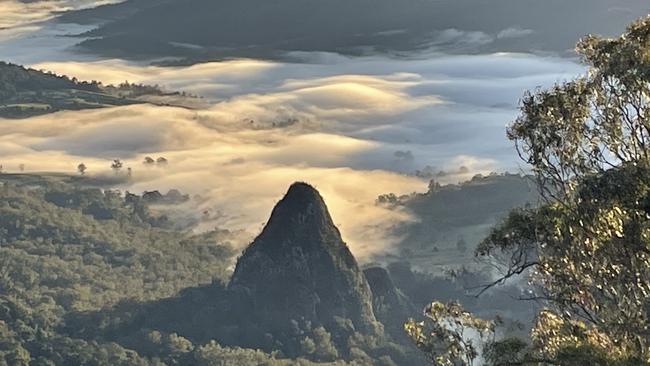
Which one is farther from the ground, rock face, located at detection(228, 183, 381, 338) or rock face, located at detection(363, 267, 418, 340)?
rock face, located at detection(228, 183, 381, 338)

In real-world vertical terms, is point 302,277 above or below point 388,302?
above

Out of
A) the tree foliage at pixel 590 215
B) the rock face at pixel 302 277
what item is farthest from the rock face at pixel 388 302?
the tree foliage at pixel 590 215

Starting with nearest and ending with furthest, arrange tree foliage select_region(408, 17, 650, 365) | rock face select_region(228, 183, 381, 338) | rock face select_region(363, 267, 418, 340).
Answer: tree foliage select_region(408, 17, 650, 365) → rock face select_region(228, 183, 381, 338) → rock face select_region(363, 267, 418, 340)

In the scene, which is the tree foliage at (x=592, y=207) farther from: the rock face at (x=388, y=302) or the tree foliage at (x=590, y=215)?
the rock face at (x=388, y=302)

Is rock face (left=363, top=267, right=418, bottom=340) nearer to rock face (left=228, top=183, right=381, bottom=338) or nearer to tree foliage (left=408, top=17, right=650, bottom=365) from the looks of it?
rock face (left=228, top=183, right=381, bottom=338)

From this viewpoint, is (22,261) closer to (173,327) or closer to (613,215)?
(173,327)

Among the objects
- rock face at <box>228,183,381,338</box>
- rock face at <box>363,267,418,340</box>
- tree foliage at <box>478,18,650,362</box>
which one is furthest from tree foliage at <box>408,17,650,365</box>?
rock face at <box>363,267,418,340</box>

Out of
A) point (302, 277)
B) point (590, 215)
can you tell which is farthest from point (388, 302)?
point (590, 215)

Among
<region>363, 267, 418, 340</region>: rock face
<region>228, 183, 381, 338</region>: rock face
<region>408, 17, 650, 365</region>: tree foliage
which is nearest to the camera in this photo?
<region>408, 17, 650, 365</region>: tree foliage

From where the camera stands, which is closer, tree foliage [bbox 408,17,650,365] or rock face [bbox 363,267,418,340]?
tree foliage [bbox 408,17,650,365]

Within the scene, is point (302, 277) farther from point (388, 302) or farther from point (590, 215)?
point (590, 215)
